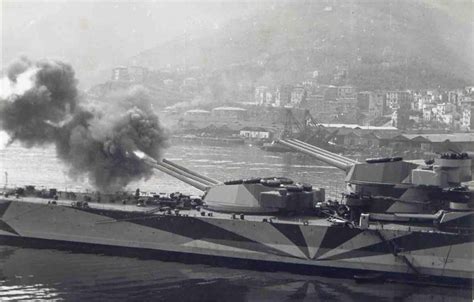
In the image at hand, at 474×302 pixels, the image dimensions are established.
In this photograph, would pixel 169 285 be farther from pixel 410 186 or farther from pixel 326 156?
pixel 326 156

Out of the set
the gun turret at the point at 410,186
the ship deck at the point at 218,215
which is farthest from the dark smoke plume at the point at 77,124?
the gun turret at the point at 410,186

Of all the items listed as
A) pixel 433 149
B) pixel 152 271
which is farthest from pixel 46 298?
pixel 433 149

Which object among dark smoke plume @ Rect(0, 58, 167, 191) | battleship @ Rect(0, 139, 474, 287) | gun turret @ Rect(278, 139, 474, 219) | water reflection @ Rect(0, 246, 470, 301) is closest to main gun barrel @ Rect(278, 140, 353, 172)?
battleship @ Rect(0, 139, 474, 287)

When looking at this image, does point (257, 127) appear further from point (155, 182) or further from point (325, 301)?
point (325, 301)

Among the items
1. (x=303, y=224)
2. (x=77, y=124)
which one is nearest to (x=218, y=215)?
(x=303, y=224)

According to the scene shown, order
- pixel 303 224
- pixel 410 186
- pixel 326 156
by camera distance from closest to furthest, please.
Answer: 1. pixel 303 224
2. pixel 410 186
3. pixel 326 156

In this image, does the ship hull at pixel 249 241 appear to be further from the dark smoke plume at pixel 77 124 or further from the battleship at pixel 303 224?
the dark smoke plume at pixel 77 124
